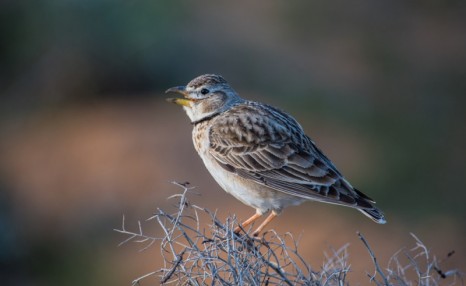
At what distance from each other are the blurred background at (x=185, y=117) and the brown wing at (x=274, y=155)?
4768 millimetres

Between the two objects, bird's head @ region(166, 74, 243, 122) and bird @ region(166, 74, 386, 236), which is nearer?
bird @ region(166, 74, 386, 236)

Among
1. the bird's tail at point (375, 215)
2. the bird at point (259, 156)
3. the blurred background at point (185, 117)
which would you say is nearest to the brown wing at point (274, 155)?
the bird at point (259, 156)

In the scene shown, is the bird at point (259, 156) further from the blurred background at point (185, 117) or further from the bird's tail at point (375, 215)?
the blurred background at point (185, 117)

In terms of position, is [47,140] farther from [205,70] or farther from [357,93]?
Answer: [357,93]

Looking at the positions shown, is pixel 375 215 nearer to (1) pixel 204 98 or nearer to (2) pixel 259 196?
(2) pixel 259 196

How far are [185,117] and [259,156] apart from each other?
10.5 meters

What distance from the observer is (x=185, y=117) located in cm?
1816

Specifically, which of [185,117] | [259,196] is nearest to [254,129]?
[259,196]

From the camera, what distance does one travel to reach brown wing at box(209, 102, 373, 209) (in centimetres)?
731

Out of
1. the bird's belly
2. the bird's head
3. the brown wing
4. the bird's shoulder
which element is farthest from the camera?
the bird's head

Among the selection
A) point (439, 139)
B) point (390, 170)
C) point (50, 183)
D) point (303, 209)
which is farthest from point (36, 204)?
point (439, 139)

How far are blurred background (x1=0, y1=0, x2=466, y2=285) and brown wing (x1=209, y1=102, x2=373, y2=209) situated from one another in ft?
15.6

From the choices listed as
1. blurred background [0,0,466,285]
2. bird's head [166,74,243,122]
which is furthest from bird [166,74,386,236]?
blurred background [0,0,466,285]

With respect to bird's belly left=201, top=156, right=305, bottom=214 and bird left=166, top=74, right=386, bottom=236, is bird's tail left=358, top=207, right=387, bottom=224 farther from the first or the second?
bird's belly left=201, top=156, right=305, bottom=214
